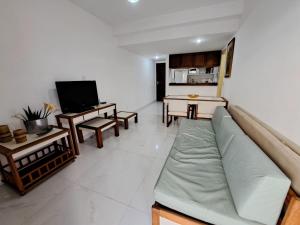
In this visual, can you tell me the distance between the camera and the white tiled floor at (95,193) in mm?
1256

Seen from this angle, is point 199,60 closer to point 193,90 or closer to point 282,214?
point 193,90

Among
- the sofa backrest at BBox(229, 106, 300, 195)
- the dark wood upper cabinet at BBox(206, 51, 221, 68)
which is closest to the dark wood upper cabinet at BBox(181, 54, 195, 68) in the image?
the dark wood upper cabinet at BBox(206, 51, 221, 68)

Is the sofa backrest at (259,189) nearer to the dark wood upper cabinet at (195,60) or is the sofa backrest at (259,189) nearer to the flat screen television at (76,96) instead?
the flat screen television at (76,96)

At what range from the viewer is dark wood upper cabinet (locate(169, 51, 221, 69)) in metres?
4.72

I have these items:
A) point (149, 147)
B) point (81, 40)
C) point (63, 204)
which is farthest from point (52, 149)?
point (81, 40)

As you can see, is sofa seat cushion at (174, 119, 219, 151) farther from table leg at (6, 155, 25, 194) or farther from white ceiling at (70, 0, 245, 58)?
white ceiling at (70, 0, 245, 58)

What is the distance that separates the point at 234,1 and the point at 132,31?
7.12 ft

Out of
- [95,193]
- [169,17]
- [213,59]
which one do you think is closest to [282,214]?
[95,193]

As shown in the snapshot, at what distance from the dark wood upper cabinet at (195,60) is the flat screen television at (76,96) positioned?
3.59 metres

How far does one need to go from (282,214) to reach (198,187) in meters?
0.48

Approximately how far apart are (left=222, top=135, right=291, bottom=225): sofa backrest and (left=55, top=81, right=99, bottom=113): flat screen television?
2499 mm

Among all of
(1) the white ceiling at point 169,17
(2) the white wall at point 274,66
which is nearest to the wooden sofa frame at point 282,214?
(2) the white wall at point 274,66

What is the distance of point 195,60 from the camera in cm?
495

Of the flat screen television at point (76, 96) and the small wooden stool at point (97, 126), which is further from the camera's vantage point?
the small wooden stool at point (97, 126)
